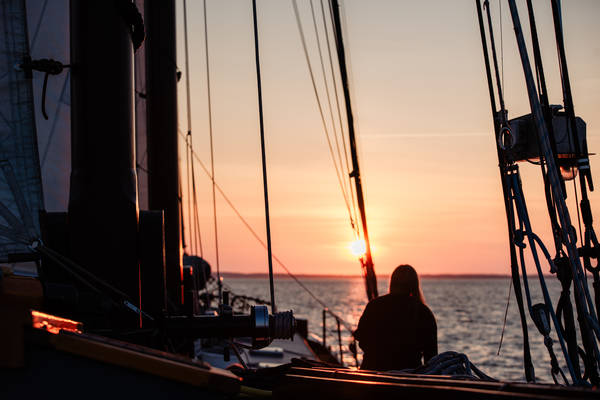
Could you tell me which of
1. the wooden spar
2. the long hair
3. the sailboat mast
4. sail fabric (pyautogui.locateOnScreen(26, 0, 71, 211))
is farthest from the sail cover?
the wooden spar

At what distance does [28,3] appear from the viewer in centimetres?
908

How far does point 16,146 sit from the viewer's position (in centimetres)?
468

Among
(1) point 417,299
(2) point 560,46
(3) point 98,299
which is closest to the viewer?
(3) point 98,299

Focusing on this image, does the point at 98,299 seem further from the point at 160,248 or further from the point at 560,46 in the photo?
the point at 560,46

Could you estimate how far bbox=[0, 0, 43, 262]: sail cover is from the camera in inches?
175

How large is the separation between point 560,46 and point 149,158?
697cm

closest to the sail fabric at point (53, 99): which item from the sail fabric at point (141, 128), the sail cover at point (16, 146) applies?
the sail cover at point (16, 146)

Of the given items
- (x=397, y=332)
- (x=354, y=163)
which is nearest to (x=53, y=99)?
(x=354, y=163)

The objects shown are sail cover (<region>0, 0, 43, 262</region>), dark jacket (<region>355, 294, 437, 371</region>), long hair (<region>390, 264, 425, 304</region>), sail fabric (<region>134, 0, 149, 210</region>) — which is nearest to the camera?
sail cover (<region>0, 0, 43, 262</region>)

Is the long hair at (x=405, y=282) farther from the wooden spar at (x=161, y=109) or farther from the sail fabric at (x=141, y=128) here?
the sail fabric at (x=141, y=128)

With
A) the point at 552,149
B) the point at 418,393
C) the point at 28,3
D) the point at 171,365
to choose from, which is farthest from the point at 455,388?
the point at 28,3

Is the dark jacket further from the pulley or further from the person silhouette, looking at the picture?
the pulley

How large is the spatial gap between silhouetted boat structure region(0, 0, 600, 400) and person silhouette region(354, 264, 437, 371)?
1033 mm

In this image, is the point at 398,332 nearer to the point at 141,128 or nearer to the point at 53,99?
the point at 53,99
